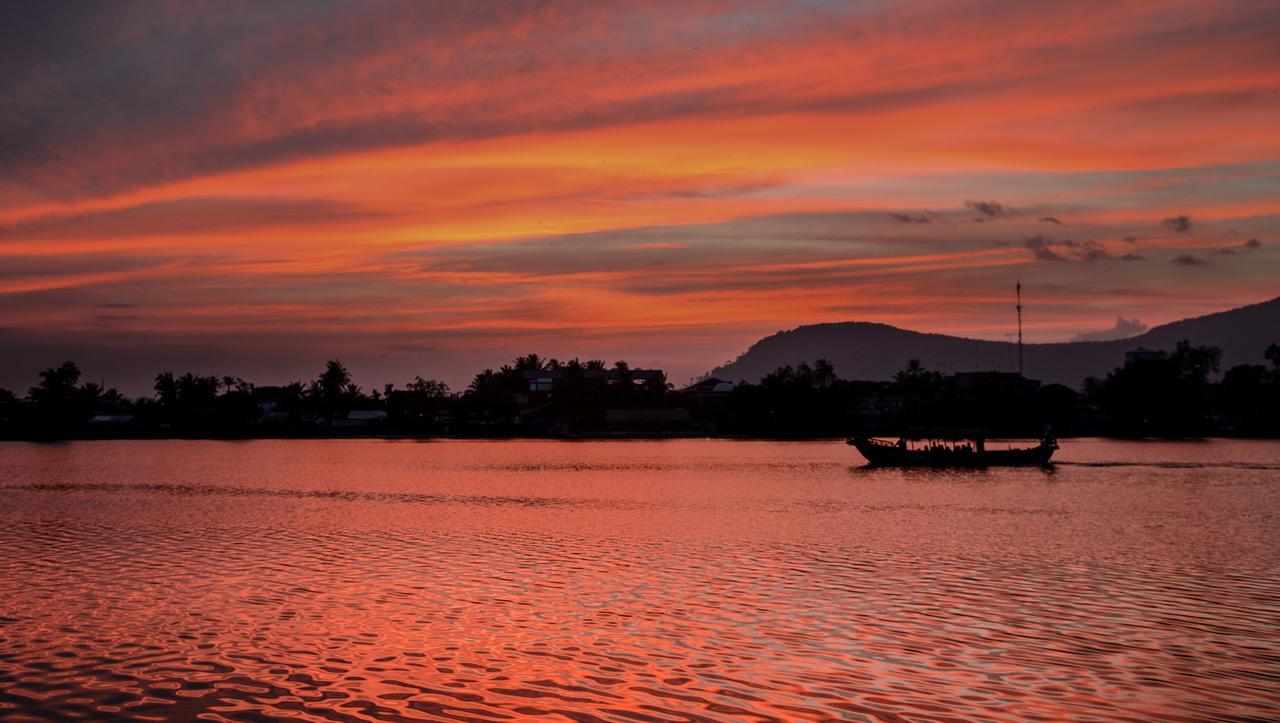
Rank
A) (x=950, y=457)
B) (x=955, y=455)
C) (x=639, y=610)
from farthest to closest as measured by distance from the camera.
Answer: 1. (x=950, y=457)
2. (x=955, y=455)
3. (x=639, y=610)

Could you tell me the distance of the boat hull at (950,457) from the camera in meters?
112

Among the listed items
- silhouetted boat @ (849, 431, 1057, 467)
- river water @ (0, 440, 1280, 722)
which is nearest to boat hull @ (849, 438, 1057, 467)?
silhouetted boat @ (849, 431, 1057, 467)

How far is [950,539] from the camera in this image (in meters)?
45.6

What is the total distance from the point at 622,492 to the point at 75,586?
1929 inches

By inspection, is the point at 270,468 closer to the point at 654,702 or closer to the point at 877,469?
the point at 877,469

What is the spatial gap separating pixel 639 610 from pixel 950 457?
3564 inches

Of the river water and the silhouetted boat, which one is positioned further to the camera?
the silhouetted boat

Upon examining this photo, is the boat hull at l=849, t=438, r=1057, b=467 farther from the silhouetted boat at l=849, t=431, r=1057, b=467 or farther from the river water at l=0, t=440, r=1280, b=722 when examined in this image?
the river water at l=0, t=440, r=1280, b=722

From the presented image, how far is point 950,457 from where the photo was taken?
112m

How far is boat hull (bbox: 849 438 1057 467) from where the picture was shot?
112 metres

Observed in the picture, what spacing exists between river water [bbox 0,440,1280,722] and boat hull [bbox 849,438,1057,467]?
1844 inches

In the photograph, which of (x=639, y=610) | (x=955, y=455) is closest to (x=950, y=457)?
(x=955, y=455)

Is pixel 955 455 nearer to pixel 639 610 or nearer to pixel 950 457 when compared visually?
pixel 950 457

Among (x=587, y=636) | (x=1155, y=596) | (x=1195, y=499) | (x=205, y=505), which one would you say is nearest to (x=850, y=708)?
(x=587, y=636)
